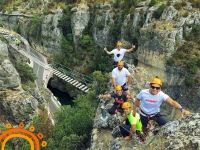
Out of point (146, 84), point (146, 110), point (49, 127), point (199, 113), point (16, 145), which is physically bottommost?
point (16, 145)

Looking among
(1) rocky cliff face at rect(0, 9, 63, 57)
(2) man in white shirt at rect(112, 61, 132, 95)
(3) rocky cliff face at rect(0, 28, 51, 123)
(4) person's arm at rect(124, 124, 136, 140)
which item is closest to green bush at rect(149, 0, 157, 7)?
(1) rocky cliff face at rect(0, 9, 63, 57)

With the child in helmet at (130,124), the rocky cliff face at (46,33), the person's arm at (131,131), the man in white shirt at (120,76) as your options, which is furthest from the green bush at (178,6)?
the person's arm at (131,131)

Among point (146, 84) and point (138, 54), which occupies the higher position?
point (146, 84)

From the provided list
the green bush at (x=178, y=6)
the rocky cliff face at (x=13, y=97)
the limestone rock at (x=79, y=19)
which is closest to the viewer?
the rocky cliff face at (x=13, y=97)

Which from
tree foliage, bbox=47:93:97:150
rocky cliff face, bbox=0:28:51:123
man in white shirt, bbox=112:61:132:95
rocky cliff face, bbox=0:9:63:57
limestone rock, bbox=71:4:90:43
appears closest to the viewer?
man in white shirt, bbox=112:61:132:95

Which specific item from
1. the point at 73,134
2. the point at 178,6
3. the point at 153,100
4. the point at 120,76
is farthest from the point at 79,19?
the point at 153,100

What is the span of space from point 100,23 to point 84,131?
3212cm

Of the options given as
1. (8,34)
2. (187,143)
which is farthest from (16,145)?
(8,34)

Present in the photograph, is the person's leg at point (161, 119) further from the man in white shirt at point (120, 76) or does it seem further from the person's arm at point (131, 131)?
the man in white shirt at point (120, 76)

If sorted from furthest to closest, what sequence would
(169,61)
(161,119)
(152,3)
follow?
(152,3) < (169,61) < (161,119)

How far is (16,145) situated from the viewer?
1548cm

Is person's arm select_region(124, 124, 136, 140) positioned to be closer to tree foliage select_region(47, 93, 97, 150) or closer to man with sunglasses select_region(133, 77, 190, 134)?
man with sunglasses select_region(133, 77, 190, 134)

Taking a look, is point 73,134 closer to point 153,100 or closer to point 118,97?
point 118,97

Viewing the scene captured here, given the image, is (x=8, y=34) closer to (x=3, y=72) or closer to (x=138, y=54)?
(x=3, y=72)
